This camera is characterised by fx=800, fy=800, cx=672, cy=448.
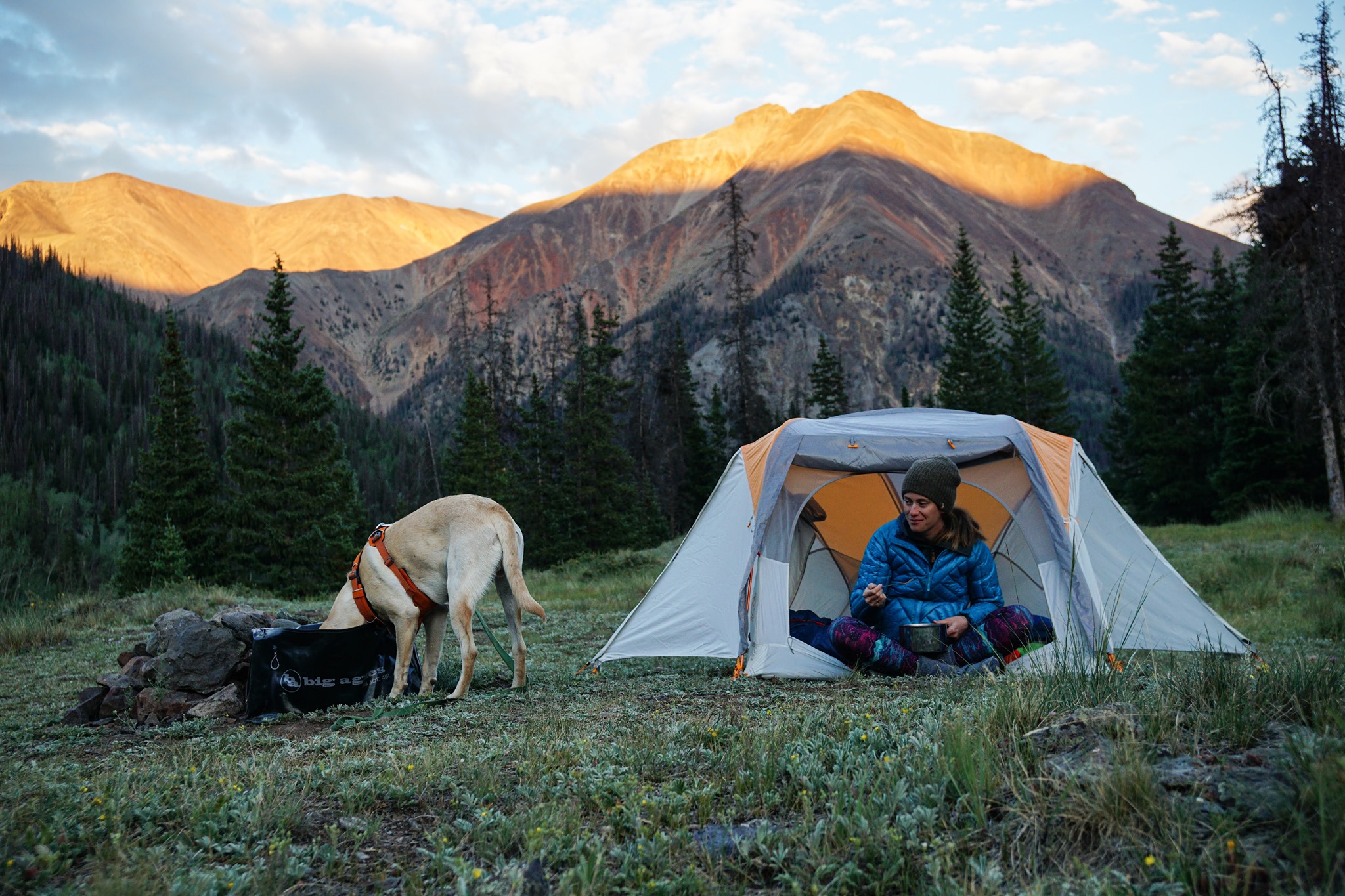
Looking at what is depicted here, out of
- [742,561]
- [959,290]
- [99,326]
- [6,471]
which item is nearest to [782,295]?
[959,290]

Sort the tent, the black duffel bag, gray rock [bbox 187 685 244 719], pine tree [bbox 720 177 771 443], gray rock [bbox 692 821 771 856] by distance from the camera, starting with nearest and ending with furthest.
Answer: gray rock [bbox 692 821 771 856]
gray rock [bbox 187 685 244 719]
the black duffel bag
the tent
pine tree [bbox 720 177 771 443]

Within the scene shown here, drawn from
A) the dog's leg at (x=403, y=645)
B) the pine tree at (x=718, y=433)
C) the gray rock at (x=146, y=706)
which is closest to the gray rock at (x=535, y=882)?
the dog's leg at (x=403, y=645)

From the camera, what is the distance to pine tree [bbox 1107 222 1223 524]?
3812cm

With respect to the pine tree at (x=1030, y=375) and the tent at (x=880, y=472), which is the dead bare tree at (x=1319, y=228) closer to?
the tent at (x=880, y=472)

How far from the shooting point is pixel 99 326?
74.4 meters

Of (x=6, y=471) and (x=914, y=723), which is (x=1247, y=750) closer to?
(x=914, y=723)

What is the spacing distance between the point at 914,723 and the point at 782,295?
11566cm

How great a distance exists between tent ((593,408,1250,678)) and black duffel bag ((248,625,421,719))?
1931 mm

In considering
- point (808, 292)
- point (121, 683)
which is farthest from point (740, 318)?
point (808, 292)

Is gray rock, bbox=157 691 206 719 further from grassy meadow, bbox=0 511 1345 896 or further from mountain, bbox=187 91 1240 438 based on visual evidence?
mountain, bbox=187 91 1240 438

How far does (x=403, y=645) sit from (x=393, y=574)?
568 mm

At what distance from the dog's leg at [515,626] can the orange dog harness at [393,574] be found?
596mm

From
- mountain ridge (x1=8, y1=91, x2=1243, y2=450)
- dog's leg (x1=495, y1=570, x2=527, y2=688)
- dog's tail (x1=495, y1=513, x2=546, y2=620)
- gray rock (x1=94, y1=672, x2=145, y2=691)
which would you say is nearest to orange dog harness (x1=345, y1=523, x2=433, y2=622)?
dog's leg (x1=495, y1=570, x2=527, y2=688)

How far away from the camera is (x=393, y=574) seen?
641cm
